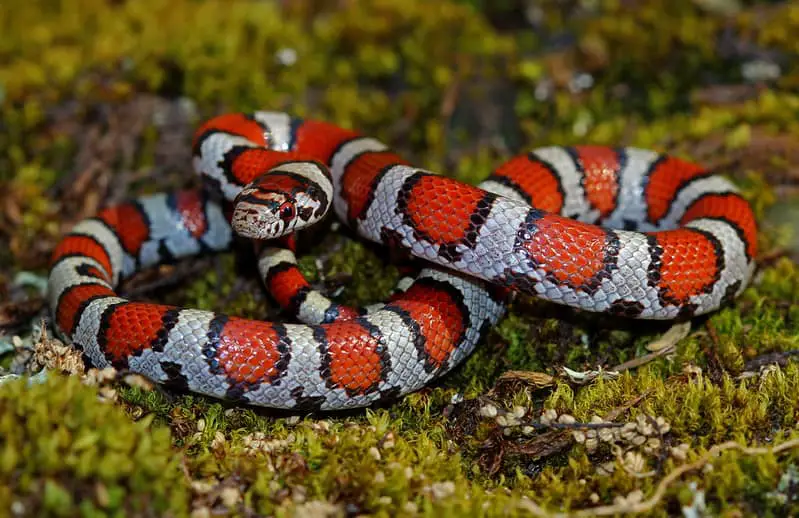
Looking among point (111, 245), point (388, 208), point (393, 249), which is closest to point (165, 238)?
point (111, 245)

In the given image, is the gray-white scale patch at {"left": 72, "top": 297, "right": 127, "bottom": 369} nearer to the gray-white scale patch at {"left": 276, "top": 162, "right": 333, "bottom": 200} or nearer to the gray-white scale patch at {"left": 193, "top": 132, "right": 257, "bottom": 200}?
the gray-white scale patch at {"left": 193, "top": 132, "right": 257, "bottom": 200}

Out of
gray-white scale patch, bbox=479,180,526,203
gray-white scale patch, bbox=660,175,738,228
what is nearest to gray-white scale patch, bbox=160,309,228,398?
gray-white scale patch, bbox=479,180,526,203

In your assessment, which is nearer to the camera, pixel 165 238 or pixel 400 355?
pixel 400 355

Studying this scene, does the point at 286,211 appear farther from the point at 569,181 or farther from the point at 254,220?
the point at 569,181

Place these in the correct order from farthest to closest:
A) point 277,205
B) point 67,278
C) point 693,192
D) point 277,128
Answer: point 277,128
point 693,192
point 67,278
point 277,205

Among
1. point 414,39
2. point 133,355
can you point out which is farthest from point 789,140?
point 133,355

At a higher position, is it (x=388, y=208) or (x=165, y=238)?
(x=388, y=208)
